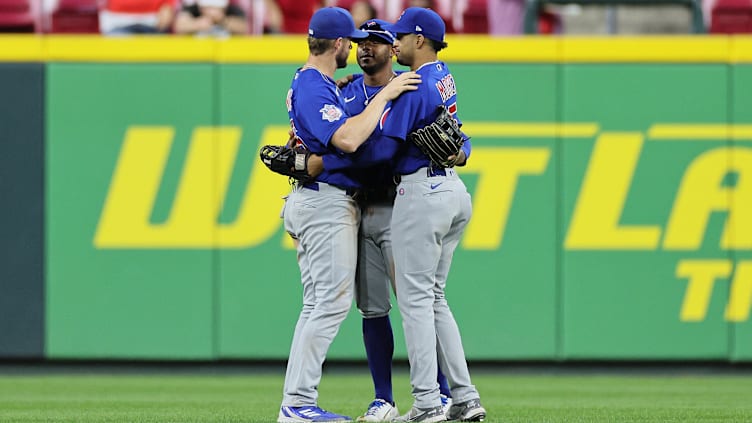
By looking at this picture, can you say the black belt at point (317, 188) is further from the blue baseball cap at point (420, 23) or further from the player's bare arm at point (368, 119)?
the blue baseball cap at point (420, 23)

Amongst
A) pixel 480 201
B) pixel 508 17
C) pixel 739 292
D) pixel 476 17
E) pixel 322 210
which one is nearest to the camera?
→ pixel 322 210

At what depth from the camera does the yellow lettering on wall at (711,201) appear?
920cm

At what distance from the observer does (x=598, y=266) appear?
923cm

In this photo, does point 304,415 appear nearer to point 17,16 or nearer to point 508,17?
point 508,17

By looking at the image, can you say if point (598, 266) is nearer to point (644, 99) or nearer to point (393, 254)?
point (644, 99)

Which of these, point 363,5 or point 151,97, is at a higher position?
point 363,5

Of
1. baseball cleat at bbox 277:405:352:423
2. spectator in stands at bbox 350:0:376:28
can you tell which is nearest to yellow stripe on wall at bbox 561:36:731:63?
spectator in stands at bbox 350:0:376:28

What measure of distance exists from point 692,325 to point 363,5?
3323 millimetres

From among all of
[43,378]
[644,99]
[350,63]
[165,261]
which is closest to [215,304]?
[165,261]

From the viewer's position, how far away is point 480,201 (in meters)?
9.30

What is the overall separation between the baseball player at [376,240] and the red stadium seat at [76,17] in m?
4.24

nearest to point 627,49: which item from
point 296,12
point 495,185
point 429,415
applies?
point 495,185

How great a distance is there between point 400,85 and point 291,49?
3797 mm

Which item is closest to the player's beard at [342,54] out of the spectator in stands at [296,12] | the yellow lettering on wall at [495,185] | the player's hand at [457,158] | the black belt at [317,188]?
the black belt at [317,188]
